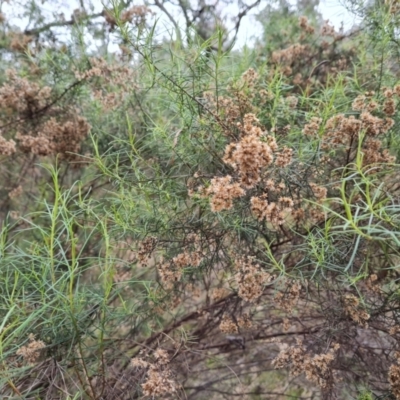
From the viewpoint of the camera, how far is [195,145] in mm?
1422

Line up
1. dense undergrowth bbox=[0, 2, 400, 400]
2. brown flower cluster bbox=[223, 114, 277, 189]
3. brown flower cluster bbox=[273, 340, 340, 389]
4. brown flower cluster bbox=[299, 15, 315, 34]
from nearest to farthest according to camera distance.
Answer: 1. brown flower cluster bbox=[223, 114, 277, 189]
2. dense undergrowth bbox=[0, 2, 400, 400]
3. brown flower cluster bbox=[273, 340, 340, 389]
4. brown flower cluster bbox=[299, 15, 315, 34]

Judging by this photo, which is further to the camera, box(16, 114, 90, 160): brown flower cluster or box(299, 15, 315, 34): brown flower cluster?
box(299, 15, 315, 34): brown flower cluster

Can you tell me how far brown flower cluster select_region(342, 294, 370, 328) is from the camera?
129cm

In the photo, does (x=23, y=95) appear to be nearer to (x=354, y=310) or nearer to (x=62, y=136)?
(x=62, y=136)

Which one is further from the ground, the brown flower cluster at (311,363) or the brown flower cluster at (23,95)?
the brown flower cluster at (23,95)

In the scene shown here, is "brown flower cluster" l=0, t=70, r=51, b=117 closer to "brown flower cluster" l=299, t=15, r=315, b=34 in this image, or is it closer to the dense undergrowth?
the dense undergrowth

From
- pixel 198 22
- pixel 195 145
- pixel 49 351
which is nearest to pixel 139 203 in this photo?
pixel 195 145

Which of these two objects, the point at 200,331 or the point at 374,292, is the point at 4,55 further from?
the point at 374,292

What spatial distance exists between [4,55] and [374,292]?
2839 millimetres

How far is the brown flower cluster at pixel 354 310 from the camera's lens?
50.9 inches

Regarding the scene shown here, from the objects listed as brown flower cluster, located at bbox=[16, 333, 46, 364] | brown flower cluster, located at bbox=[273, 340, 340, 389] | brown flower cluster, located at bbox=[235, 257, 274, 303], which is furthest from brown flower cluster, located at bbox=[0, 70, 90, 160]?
brown flower cluster, located at bbox=[273, 340, 340, 389]

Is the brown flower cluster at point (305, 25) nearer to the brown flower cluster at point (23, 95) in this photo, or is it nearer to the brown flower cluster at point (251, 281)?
the brown flower cluster at point (23, 95)

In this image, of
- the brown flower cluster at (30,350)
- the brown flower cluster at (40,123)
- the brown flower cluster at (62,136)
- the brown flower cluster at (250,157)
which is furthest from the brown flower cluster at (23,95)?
the brown flower cluster at (250,157)

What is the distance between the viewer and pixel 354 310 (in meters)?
1.32
